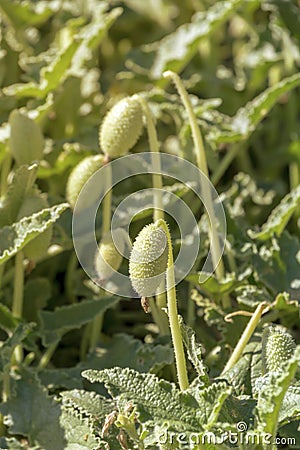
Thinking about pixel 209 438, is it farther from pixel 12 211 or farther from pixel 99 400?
pixel 12 211

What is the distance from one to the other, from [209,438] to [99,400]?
0.78ft

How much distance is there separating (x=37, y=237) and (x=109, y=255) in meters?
0.12

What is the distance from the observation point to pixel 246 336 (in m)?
1.14

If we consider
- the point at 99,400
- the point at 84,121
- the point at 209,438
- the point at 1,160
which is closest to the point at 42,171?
the point at 1,160

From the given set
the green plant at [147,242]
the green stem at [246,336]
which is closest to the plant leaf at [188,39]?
the green plant at [147,242]

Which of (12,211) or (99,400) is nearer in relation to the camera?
(99,400)

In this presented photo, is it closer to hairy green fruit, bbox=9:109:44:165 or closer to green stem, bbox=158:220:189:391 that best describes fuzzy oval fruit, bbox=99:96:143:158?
A: hairy green fruit, bbox=9:109:44:165

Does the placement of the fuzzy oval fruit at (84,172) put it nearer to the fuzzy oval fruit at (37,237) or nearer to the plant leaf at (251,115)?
the fuzzy oval fruit at (37,237)

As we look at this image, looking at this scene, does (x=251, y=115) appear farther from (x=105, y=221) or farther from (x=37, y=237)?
(x=37, y=237)

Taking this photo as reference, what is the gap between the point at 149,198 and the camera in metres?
1.49

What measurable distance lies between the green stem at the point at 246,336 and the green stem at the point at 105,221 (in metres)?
0.29

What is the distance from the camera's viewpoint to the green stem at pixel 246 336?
1.12 m

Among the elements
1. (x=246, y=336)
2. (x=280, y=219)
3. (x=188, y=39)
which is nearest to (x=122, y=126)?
(x=280, y=219)

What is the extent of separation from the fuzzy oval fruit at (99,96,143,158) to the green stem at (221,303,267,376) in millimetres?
380
